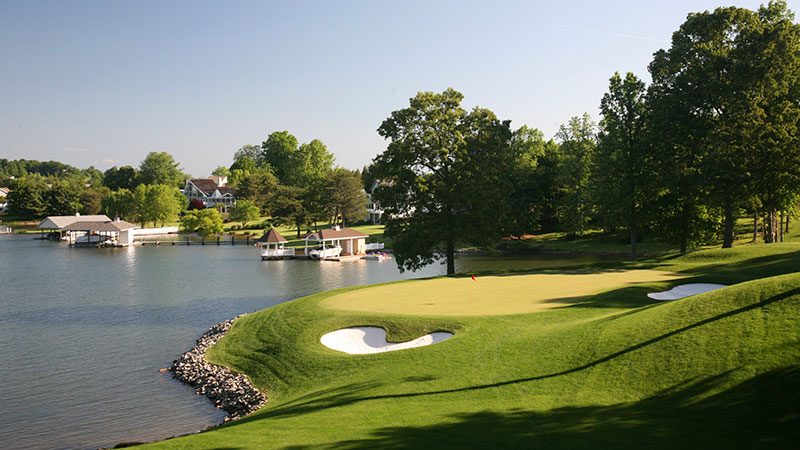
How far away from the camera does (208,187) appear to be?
156 metres

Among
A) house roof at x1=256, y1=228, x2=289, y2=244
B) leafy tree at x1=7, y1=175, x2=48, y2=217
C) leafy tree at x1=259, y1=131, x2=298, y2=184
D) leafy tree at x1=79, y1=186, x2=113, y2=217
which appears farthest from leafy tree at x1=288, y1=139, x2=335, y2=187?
house roof at x1=256, y1=228, x2=289, y2=244

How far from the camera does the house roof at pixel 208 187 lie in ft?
489

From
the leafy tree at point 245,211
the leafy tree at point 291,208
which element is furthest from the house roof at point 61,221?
the leafy tree at point 291,208

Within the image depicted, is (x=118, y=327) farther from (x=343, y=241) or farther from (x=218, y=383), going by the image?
(x=343, y=241)

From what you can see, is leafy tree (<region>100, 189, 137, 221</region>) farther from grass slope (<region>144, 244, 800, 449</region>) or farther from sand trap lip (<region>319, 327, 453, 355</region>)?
grass slope (<region>144, 244, 800, 449</region>)

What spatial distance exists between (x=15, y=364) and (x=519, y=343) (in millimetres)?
20951

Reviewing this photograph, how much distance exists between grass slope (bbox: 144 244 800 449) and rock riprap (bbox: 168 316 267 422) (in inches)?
24.7

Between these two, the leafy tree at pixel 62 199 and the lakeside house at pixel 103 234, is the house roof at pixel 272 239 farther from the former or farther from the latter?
the leafy tree at pixel 62 199

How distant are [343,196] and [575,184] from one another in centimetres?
3968

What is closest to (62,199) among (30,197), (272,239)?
(30,197)

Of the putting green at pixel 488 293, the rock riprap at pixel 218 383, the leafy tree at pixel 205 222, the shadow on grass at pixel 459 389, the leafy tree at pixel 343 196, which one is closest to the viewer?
the shadow on grass at pixel 459 389

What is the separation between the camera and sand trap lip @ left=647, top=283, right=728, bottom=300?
2256cm

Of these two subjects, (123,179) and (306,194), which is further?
(123,179)

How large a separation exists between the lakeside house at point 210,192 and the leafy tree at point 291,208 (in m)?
49.7
